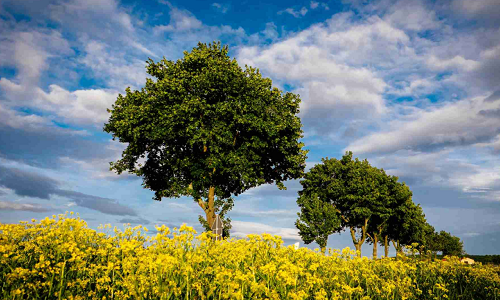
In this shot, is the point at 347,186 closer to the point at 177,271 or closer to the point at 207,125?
the point at 207,125

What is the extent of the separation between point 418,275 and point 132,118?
2356 centimetres

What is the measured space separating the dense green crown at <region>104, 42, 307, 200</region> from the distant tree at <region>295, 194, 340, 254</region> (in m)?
14.8

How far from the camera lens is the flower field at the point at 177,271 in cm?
634

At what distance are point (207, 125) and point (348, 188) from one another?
2874 cm

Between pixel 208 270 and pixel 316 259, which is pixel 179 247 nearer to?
pixel 208 270

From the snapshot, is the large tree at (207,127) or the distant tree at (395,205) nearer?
the large tree at (207,127)

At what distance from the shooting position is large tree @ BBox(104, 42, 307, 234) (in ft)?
84.2

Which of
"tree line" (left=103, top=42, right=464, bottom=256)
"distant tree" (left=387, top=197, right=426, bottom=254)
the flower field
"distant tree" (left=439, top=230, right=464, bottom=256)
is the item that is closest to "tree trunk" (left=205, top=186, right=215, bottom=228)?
"tree line" (left=103, top=42, right=464, bottom=256)

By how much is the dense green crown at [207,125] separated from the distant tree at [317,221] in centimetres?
1480

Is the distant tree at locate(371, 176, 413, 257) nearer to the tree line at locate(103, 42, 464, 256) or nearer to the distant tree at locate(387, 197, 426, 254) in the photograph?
the distant tree at locate(387, 197, 426, 254)

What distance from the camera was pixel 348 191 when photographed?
1853 inches

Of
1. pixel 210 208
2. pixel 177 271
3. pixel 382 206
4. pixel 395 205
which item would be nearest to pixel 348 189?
pixel 382 206

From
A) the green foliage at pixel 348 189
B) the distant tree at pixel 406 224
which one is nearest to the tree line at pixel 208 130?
the green foliage at pixel 348 189

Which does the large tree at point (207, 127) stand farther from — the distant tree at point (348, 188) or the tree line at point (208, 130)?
the distant tree at point (348, 188)
